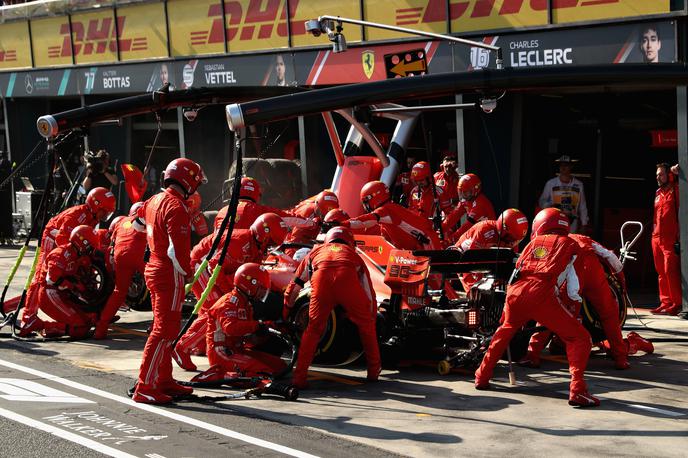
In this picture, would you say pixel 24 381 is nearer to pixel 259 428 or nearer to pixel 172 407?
pixel 172 407

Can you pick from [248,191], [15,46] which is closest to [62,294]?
[248,191]

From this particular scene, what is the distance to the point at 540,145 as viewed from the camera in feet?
59.0

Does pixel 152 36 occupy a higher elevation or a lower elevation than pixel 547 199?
higher

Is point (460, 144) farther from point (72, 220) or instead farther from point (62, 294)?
point (62, 294)

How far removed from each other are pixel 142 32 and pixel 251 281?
13.2 metres

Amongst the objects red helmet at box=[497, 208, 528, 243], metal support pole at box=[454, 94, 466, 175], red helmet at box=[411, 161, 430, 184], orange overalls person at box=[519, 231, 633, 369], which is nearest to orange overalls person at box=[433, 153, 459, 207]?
metal support pole at box=[454, 94, 466, 175]

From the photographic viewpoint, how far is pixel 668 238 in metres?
14.8

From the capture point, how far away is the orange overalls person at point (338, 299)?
10539 mm

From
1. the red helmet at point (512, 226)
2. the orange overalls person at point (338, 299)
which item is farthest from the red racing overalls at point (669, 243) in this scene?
the orange overalls person at point (338, 299)

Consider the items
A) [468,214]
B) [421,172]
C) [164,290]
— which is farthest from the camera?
[421,172]

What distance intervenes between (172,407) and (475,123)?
9.05 metres

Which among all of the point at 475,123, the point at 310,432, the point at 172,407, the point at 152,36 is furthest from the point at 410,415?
the point at 152,36

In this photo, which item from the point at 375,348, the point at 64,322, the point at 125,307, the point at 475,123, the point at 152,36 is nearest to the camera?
the point at 375,348

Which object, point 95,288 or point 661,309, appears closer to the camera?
point 95,288
